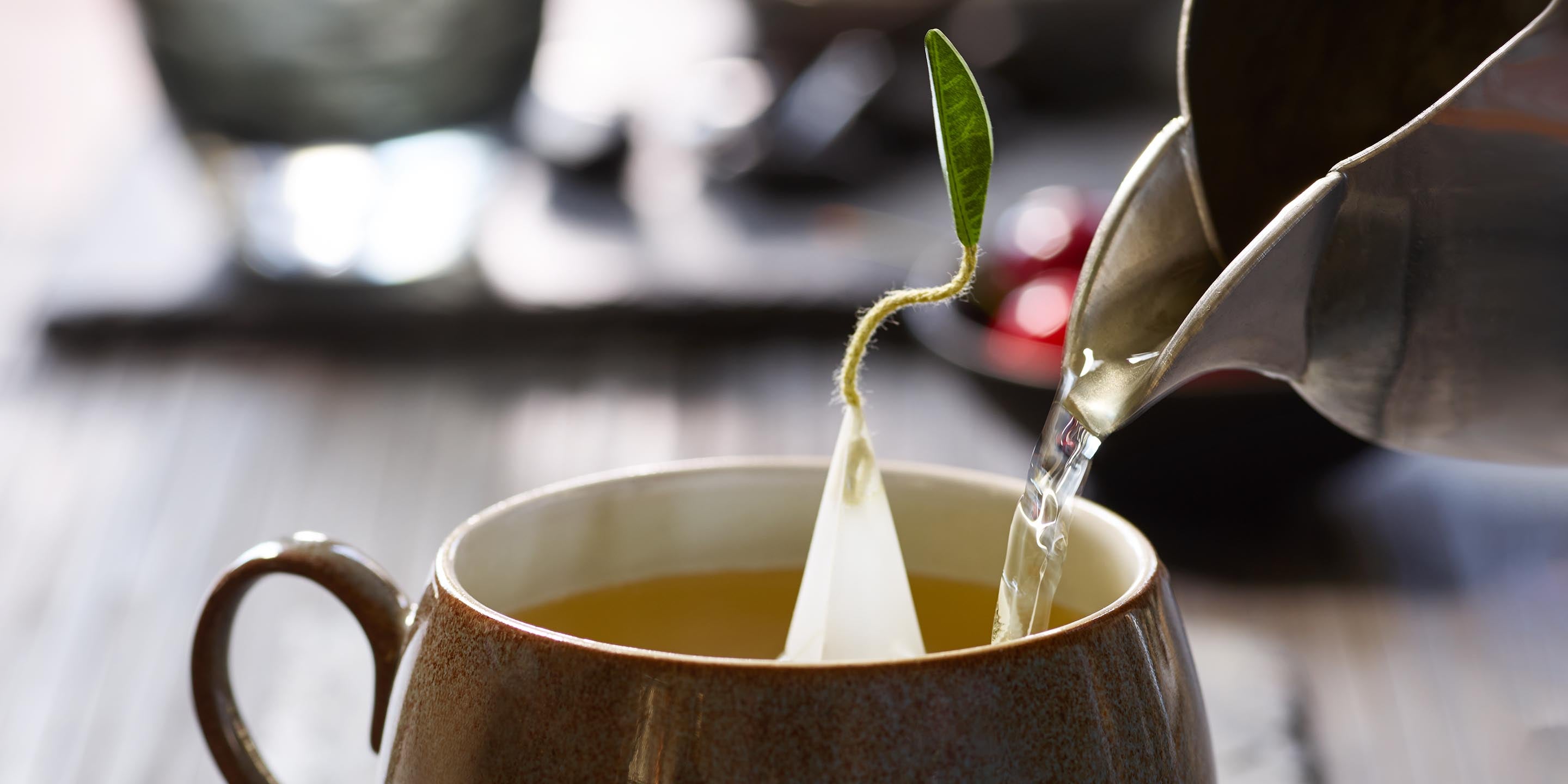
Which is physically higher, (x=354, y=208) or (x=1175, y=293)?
(x=1175, y=293)

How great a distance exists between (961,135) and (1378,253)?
0.27 ft

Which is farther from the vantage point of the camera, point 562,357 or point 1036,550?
point 562,357

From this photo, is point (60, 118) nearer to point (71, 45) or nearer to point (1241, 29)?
point (71, 45)

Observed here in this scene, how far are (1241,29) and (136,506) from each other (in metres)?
0.51

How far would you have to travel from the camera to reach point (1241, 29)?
36 cm

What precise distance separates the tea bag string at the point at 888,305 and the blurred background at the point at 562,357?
20 centimetres

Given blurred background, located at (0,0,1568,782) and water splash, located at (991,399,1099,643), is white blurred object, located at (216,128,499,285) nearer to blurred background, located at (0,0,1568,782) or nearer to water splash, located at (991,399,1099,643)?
blurred background, located at (0,0,1568,782)

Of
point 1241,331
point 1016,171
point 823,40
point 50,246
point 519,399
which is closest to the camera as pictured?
point 1241,331

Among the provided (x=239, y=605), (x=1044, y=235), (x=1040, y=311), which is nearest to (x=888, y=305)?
(x=239, y=605)

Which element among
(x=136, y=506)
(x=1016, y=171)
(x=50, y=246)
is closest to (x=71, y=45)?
(x=50, y=246)

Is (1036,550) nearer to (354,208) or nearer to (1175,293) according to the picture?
(1175,293)

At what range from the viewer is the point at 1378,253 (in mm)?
285

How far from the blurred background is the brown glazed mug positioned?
148 millimetres

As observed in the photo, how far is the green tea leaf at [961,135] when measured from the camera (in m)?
0.28
